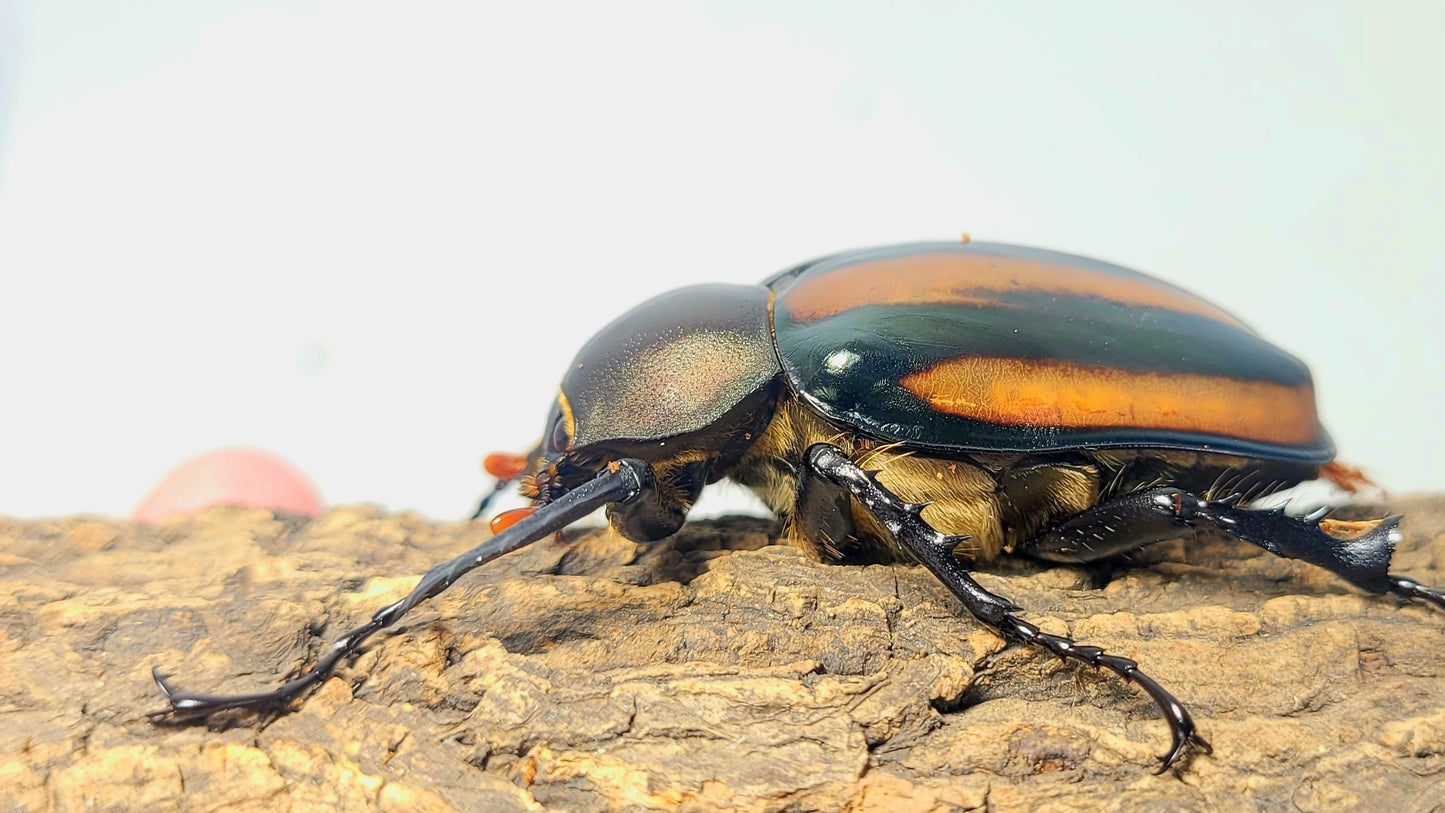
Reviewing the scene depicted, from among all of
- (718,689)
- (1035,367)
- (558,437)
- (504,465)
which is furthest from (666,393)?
(1035,367)

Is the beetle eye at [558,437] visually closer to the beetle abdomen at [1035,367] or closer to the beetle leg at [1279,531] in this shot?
the beetle abdomen at [1035,367]

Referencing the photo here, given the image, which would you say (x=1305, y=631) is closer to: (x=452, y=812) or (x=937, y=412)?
(x=937, y=412)

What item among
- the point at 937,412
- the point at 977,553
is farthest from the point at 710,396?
the point at 977,553

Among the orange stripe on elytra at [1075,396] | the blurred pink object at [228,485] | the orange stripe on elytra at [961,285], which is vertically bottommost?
the blurred pink object at [228,485]

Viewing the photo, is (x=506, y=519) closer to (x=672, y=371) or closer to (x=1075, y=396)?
(x=672, y=371)

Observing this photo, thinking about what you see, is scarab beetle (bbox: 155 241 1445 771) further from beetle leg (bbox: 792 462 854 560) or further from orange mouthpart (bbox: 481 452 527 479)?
orange mouthpart (bbox: 481 452 527 479)

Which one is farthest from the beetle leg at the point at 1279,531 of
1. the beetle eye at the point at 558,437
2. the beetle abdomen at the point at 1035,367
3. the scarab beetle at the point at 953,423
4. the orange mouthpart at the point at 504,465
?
the orange mouthpart at the point at 504,465

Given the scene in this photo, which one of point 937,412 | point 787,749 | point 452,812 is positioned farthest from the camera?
point 937,412
